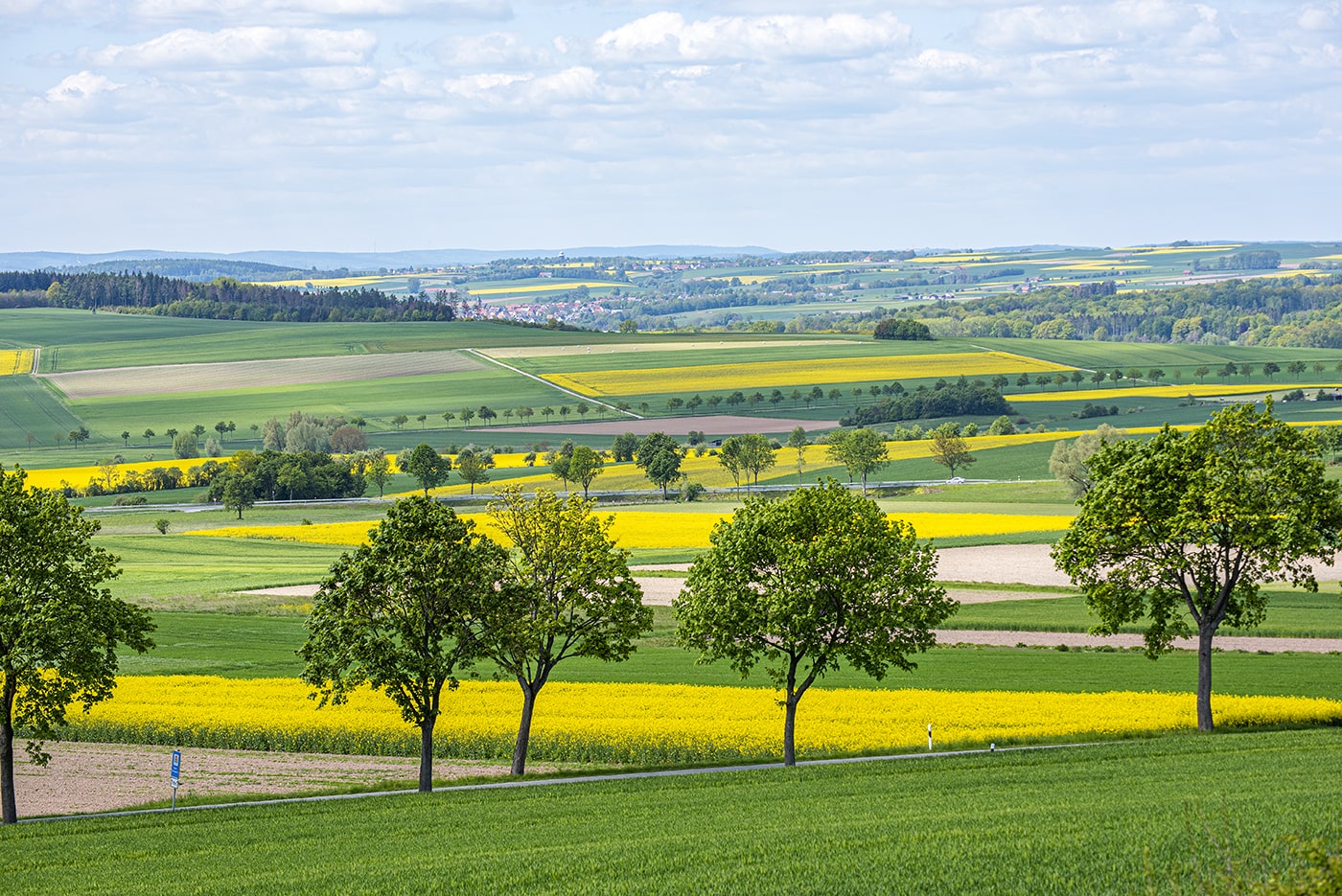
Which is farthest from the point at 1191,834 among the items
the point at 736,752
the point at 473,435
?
the point at 473,435

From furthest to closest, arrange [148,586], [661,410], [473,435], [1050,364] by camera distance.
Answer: [1050,364] < [661,410] < [473,435] < [148,586]

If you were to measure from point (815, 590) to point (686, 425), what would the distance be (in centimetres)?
10958

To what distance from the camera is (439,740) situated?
38.5m

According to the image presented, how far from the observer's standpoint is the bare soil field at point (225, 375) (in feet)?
593

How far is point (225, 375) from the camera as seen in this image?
19200cm

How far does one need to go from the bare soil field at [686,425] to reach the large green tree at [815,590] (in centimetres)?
10061

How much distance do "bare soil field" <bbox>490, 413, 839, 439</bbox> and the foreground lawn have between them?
353 ft

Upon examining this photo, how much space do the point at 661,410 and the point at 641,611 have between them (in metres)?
121

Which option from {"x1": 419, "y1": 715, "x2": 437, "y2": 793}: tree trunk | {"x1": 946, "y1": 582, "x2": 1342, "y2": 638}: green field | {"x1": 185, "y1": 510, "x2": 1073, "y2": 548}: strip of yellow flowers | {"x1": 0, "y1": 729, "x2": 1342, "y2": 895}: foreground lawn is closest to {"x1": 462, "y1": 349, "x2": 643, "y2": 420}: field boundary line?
{"x1": 185, "y1": 510, "x2": 1073, "y2": 548}: strip of yellow flowers

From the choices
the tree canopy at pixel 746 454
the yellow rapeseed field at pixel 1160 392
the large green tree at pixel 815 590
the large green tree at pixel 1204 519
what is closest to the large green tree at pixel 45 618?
the large green tree at pixel 815 590

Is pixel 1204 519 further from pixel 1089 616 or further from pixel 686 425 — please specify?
pixel 686 425

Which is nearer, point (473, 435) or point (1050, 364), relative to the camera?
point (473, 435)

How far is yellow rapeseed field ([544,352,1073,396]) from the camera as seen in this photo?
173250 millimetres

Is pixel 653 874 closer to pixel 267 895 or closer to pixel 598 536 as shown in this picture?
pixel 267 895
